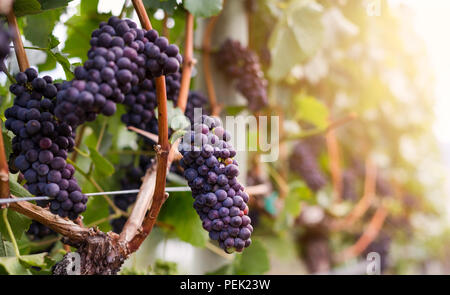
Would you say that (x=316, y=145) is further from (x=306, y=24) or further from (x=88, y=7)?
(x=88, y=7)

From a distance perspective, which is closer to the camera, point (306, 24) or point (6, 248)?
point (6, 248)

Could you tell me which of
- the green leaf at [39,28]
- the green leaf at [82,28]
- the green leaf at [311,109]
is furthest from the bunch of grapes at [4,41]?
the green leaf at [311,109]

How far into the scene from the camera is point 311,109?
1.37 m

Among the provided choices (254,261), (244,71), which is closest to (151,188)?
(254,261)

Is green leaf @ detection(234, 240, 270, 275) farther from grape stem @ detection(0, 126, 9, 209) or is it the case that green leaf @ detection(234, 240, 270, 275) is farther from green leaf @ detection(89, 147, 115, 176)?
grape stem @ detection(0, 126, 9, 209)

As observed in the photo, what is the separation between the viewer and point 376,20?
1.65 m

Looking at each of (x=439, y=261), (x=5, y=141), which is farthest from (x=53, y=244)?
(x=439, y=261)

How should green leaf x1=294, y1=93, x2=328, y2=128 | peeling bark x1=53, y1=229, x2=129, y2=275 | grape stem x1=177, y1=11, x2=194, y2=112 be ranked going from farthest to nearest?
green leaf x1=294, y1=93, x2=328, y2=128 → grape stem x1=177, y1=11, x2=194, y2=112 → peeling bark x1=53, y1=229, x2=129, y2=275

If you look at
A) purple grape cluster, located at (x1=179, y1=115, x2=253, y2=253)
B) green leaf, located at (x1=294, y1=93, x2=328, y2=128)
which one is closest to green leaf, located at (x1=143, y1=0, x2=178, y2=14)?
purple grape cluster, located at (x1=179, y1=115, x2=253, y2=253)

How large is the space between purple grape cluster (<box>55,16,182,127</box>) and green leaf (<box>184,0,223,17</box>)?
162mm

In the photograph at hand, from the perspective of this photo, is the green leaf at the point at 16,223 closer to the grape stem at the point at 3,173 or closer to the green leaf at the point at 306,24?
the grape stem at the point at 3,173

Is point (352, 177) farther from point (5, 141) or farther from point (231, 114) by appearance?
point (5, 141)

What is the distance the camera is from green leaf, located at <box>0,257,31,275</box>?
436 millimetres

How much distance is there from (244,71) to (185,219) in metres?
0.42
